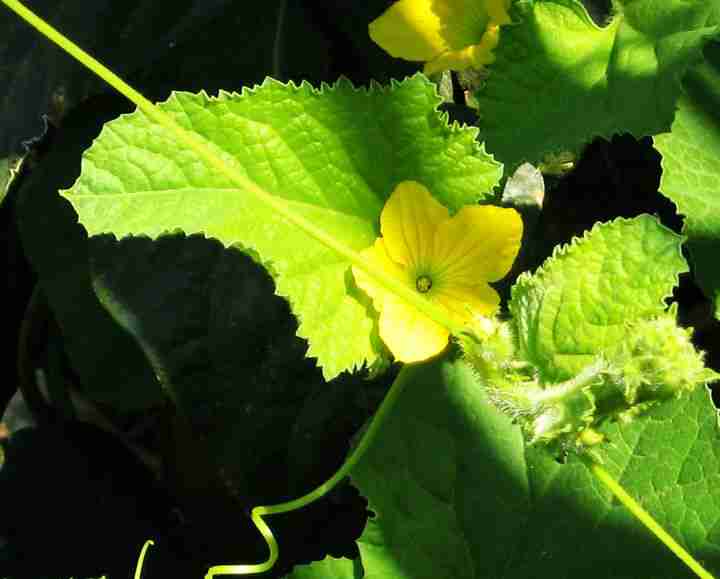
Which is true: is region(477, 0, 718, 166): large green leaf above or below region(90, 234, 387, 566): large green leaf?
above

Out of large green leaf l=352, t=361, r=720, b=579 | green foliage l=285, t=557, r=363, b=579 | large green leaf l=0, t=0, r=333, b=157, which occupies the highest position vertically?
large green leaf l=0, t=0, r=333, b=157

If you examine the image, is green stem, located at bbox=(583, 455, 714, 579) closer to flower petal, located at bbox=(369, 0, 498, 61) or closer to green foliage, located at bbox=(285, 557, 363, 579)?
green foliage, located at bbox=(285, 557, 363, 579)

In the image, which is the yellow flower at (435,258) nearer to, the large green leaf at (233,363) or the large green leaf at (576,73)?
the large green leaf at (576,73)

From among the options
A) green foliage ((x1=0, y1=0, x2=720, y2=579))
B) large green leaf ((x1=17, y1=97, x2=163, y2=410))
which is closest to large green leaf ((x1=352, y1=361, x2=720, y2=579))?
green foliage ((x1=0, y1=0, x2=720, y2=579))

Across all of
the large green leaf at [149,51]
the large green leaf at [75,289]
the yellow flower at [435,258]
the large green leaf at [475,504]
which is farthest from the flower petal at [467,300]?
the large green leaf at [75,289]

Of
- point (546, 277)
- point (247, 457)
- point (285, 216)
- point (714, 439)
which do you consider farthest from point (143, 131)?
point (714, 439)

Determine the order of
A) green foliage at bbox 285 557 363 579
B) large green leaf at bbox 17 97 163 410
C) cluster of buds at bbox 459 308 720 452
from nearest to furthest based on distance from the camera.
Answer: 1. cluster of buds at bbox 459 308 720 452
2. green foliage at bbox 285 557 363 579
3. large green leaf at bbox 17 97 163 410
